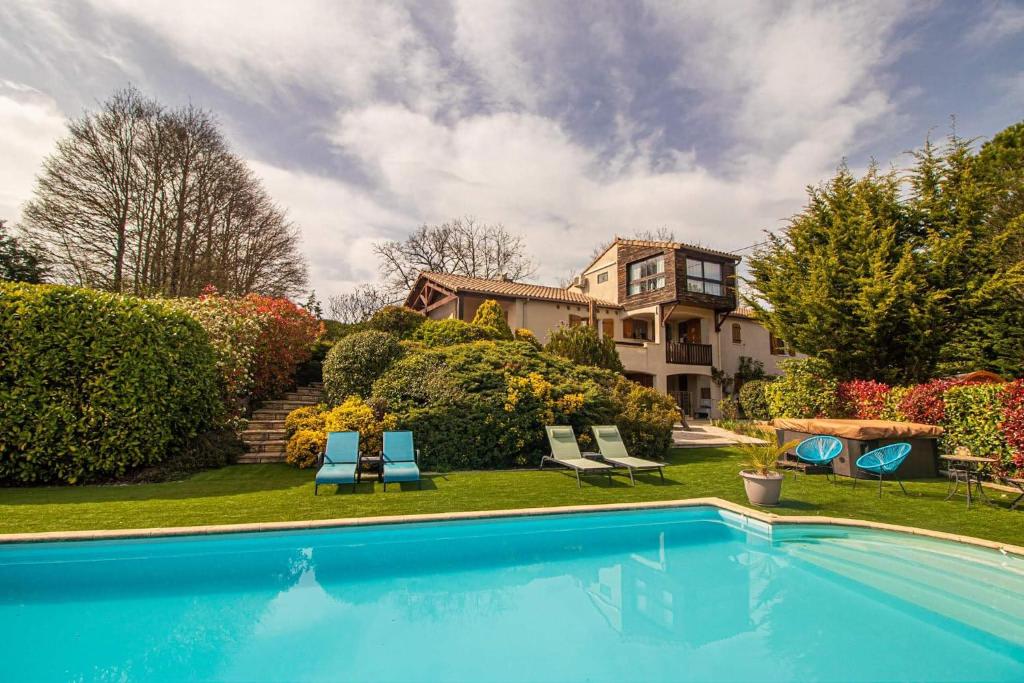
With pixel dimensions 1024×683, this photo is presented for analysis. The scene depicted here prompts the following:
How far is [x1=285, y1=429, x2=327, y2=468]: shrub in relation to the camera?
1053 centimetres

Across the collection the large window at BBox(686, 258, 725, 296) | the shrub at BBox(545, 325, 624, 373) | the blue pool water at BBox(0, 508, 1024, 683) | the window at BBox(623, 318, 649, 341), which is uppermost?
the large window at BBox(686, 258, 725, 296)

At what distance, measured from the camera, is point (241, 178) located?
24562 mm

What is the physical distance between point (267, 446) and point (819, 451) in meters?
12.3

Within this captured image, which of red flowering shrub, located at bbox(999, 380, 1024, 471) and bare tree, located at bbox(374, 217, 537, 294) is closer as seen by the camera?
red flowering shrub, located at bbox(999, 380, 1024, 471)

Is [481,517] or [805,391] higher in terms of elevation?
[805,391]

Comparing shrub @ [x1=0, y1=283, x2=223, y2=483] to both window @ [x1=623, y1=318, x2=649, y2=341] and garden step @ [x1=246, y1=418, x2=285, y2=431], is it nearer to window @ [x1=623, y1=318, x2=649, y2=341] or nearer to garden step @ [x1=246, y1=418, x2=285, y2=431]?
garden step @ [x1=246, y1=418, x2=285, y2=431]

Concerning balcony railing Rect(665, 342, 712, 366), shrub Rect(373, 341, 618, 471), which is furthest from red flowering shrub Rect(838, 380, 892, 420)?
balcony railing Rect(665, 342, 712, 366)

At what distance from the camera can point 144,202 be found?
69.9 ft

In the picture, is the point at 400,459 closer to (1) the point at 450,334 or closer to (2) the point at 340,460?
(2) the point at 340,460

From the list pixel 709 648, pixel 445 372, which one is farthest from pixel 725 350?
pixel 709 648

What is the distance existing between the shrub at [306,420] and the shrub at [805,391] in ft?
44.0

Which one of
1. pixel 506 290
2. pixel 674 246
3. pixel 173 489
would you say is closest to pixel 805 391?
pixel 674 246

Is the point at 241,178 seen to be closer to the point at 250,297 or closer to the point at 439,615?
Result: the point at 250,297

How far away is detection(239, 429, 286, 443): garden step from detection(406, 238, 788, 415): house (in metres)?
11.4
